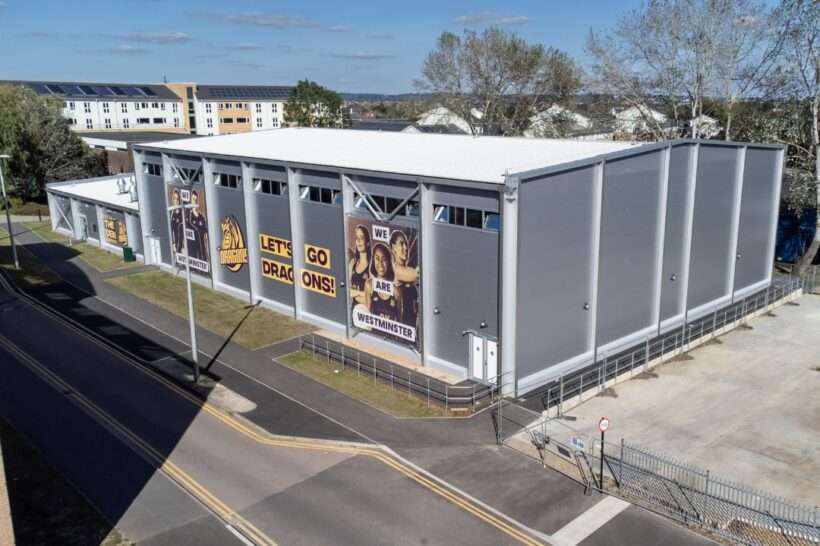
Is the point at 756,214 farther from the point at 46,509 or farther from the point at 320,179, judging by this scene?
the point at 46,509

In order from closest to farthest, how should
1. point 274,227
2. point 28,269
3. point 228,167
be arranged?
point 274,227
point 228,167
point 28,269

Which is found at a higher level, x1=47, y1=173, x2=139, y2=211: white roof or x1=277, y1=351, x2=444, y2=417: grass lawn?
x1=47, y1=173, x2=139, y2=211: white roof

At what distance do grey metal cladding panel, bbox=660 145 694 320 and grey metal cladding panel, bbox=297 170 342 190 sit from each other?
1639 cm

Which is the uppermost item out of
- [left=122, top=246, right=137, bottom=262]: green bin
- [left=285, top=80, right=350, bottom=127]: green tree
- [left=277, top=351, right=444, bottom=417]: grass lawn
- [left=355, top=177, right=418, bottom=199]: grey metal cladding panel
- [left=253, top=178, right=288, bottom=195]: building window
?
[left=285, top=80, right=350, bottom=127]: green tree

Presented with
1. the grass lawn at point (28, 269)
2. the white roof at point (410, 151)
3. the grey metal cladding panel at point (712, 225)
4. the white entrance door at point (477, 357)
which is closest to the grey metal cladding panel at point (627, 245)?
the white roof at point (410, 151)

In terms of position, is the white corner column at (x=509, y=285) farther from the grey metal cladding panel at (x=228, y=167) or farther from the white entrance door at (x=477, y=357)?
the grey metal cladding panel at (x=228, y=167)

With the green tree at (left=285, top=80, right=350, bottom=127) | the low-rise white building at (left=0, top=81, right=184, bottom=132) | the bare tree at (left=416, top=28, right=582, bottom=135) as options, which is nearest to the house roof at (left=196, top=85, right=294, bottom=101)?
the low-rise white building at (left=0, top=81, right=184, bottom=132)

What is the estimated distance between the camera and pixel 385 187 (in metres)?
32.3

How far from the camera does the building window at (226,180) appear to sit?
41469 millimetres

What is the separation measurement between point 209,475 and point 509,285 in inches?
520

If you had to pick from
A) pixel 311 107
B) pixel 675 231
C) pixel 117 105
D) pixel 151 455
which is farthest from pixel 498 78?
pixel 117 105

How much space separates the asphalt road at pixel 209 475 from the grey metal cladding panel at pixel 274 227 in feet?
33.5

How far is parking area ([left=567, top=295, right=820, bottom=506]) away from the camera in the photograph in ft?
74.9

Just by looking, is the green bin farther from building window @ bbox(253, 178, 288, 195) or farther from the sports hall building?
building window @ bbox(253, 178, 288, 195)
